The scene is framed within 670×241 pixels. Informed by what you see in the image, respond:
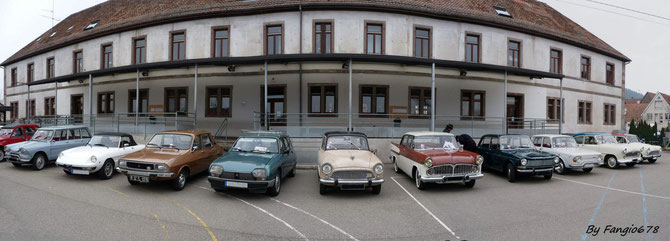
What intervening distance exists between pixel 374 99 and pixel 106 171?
11.8m

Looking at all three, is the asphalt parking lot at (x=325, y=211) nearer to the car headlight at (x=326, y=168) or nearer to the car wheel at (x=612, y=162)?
the car headlight at (x=326, y=168)

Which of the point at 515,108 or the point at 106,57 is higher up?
the point at 106,57

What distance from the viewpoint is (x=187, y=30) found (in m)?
16.4

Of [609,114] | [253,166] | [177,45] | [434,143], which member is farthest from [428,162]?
[609,114]

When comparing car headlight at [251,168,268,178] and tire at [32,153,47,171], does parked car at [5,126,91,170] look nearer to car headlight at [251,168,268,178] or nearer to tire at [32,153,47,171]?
tire at [32,153,47,171]

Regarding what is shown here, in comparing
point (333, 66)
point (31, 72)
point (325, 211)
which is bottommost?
point (325, 211)

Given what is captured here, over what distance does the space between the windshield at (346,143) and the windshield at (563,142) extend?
7816 mm

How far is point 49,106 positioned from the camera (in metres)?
22.7

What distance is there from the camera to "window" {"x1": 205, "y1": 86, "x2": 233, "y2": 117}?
16188 millimetres

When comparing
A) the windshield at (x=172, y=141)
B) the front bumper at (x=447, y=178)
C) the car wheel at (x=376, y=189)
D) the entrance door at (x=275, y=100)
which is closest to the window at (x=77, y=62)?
the entrance door at (x=275, y=100)

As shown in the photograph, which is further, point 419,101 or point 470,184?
point 419,101

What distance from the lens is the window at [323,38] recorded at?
14.9 metres

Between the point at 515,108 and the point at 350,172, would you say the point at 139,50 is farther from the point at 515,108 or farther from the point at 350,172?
the point at 515,108

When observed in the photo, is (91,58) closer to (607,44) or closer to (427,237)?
(427,237)
